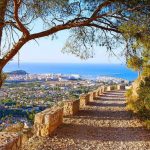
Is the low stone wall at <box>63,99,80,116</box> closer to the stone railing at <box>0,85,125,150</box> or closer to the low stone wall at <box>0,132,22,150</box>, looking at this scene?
the stone railing at <box>0,85,125,150</box>

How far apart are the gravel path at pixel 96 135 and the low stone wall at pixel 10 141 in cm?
281

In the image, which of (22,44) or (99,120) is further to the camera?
(99,120)

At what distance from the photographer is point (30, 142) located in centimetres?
1153

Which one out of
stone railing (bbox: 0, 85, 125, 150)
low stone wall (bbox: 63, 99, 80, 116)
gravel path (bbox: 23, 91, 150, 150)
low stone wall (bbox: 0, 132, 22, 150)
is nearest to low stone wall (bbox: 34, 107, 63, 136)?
stone railing (bbox: 0, 85, 125, 150)

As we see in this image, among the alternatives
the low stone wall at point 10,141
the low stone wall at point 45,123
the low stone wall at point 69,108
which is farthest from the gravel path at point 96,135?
the low stone wall at point 10,141

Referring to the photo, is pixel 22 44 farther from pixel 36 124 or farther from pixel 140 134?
pixel 140 134

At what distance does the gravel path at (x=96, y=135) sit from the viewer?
1133 cm

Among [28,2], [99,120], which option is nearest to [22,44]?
[28,2]

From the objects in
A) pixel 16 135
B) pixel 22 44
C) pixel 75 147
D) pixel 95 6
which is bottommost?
pixel 75 147

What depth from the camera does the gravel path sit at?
11.3 meters

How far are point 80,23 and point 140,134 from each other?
4507mm

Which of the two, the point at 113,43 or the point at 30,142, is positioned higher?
the point at 113,43

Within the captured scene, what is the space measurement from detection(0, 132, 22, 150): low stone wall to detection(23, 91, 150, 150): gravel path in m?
2.81

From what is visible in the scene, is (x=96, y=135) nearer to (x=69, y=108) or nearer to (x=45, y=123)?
(x=45, y=123)
